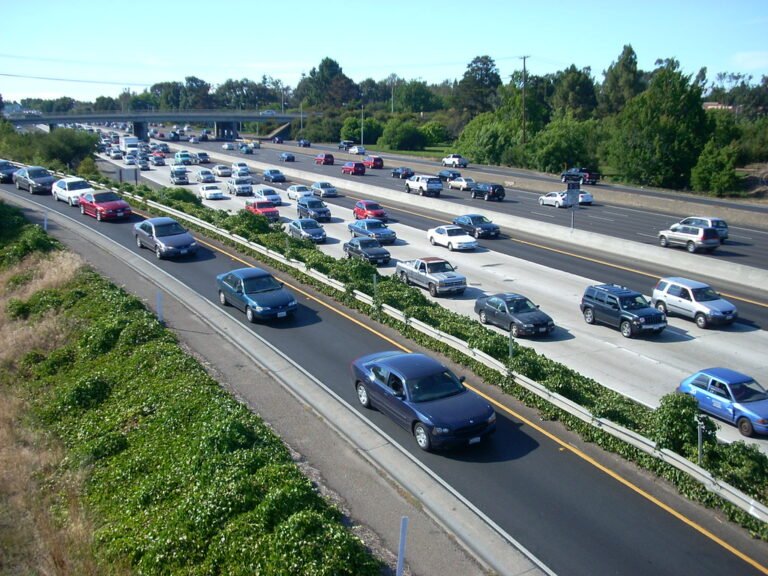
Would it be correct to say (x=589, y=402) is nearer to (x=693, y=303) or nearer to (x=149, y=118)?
(x=693, y=303)

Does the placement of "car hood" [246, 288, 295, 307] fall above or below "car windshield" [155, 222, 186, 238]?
below

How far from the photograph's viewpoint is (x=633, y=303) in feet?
78.1

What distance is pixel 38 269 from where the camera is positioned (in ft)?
92.2

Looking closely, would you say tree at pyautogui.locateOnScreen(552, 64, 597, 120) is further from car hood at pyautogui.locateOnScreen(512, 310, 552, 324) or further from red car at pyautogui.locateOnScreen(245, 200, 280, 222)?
car hood at pyautogui.locateOnScreen(512, 310, 552, 324)

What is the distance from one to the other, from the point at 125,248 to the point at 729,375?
2580 cm

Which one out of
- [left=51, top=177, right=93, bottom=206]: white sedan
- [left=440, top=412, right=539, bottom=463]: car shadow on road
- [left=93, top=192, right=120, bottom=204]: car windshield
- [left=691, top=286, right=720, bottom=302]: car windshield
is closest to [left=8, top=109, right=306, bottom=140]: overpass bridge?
[left=51, top=177, right=93, bottom=206]: white sedan

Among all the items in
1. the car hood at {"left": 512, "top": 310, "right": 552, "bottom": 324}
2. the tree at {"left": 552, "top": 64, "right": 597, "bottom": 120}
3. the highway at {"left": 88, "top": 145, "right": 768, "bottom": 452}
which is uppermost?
the tree at {"left": 552, "top": 64, "right": 597, "bottom": 120}

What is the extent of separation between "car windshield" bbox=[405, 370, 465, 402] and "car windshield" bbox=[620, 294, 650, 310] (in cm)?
1166

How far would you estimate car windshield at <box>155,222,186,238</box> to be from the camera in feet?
98.5

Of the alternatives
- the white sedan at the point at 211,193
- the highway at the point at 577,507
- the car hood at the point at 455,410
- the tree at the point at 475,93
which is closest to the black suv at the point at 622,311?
the highway at the point at 577,507

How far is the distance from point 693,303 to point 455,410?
15438 mm

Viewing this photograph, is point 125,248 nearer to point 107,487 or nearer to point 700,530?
point 107,487

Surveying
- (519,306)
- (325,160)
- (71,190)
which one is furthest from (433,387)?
(325,160)

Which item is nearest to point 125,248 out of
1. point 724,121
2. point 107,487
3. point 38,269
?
point 38,269
